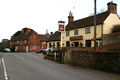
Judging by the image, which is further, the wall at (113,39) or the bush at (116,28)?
the bush at (116,28)

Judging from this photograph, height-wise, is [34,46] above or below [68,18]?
below

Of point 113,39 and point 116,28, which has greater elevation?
point 116,28

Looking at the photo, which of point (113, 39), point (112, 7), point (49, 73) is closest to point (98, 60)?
point (49, 73)

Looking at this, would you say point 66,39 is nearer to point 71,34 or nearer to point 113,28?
point 71,34

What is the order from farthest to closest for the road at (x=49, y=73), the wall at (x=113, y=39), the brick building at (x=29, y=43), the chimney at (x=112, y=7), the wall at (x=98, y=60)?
1. the brick building at (x=29, y=43)
2. the chimney at (x=112, y=7)
3. the wall at (x=113, y=39)
4. the wall at (x=98, y=60)
5. the road at (x=49, y=73)

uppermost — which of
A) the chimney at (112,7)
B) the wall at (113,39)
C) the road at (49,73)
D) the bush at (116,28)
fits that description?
the chimney at (112,7)

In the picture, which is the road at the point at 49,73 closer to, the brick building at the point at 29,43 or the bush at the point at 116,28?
the bush at the point at 116,28

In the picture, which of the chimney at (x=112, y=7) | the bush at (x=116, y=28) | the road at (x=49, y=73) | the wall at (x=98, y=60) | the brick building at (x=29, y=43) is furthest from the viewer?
the brick building at (x=29, y=43)

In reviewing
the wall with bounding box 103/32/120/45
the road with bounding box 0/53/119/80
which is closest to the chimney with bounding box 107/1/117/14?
the wall with bounding box 103/32/120/45

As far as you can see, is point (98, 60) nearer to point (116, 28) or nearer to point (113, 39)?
point (113, 39)

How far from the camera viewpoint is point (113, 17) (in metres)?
27.7

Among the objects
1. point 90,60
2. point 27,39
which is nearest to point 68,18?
point 90,60

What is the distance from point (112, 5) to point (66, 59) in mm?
14807

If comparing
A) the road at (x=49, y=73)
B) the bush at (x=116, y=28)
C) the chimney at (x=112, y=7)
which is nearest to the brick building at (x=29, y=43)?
the chimney at (x=112, y=7)
